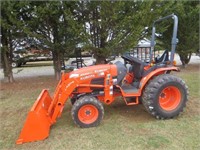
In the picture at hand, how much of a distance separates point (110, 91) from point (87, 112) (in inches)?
23.1

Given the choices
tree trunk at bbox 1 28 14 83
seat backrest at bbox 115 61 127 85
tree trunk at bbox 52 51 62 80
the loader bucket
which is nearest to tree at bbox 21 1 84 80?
tree trunk at bbox 52 51 62 80

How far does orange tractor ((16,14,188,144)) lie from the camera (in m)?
4.23

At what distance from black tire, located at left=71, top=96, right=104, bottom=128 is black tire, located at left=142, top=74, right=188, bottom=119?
2.90ft

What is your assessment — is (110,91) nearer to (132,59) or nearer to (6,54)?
(132,59)

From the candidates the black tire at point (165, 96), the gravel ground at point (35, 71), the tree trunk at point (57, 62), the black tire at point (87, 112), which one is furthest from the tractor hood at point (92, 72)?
the gravel ground at point (35, 71)

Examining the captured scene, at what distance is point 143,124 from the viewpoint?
4.32 metres

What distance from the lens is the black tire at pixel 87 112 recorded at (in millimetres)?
4195

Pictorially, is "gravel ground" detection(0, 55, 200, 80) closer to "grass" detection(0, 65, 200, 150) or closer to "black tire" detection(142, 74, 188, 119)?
"grass" detection(0, 65, 200, 150)

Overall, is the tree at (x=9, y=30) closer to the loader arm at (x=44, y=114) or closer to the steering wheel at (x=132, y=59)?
the loader arm at (x=44, y=114)

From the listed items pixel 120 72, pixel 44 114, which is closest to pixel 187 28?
pixel 120 72

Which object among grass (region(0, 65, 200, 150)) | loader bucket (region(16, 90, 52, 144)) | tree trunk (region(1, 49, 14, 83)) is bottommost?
grass (region(0, 65, 200, 150))

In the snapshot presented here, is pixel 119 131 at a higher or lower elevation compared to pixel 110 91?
lower

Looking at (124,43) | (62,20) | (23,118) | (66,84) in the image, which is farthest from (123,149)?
(62,20)

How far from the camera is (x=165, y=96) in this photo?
4.75 meters
